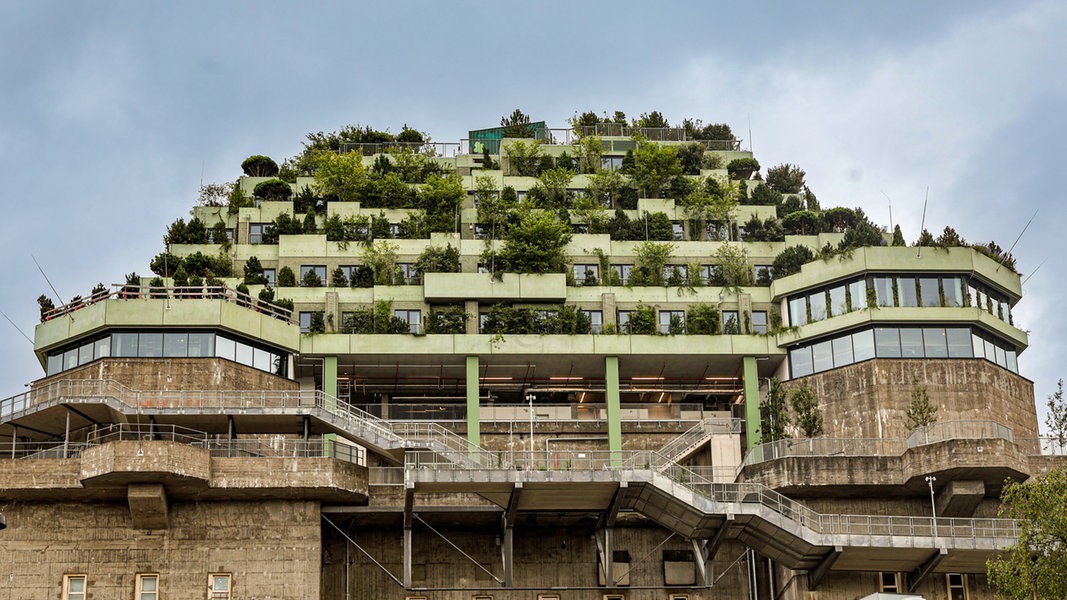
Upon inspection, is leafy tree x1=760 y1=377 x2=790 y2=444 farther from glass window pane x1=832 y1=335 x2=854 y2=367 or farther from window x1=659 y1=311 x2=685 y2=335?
window x1=659 y1=311 x2=685 y2=335

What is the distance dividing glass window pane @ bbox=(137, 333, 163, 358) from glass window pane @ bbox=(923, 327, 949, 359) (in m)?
35.0

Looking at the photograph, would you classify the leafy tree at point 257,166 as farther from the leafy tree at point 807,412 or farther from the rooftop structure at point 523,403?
the leafy tree at point 807,412

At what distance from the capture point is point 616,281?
75.9 m

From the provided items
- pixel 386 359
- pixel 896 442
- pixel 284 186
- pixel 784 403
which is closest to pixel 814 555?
pixel 896 442

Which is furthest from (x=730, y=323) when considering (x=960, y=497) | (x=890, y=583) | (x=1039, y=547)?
(x=1039, y=547)

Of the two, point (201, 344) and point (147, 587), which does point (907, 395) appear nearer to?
point (201, 344)

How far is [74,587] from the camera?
5569 centimetres

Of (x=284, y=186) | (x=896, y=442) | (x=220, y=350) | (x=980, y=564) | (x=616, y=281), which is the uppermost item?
(x=284, y=186)

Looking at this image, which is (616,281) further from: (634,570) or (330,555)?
(330,555)

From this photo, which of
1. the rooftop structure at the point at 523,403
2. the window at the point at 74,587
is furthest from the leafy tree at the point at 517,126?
the window at the point at 74,587

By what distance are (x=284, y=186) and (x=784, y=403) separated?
32179 millimetres

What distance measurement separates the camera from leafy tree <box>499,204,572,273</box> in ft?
244

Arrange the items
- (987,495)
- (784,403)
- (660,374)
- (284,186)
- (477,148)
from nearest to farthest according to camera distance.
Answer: (987,495) < (784,403) < (660,374) < (284,186) < (477,148)

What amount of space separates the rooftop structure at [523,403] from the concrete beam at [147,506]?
12cm
